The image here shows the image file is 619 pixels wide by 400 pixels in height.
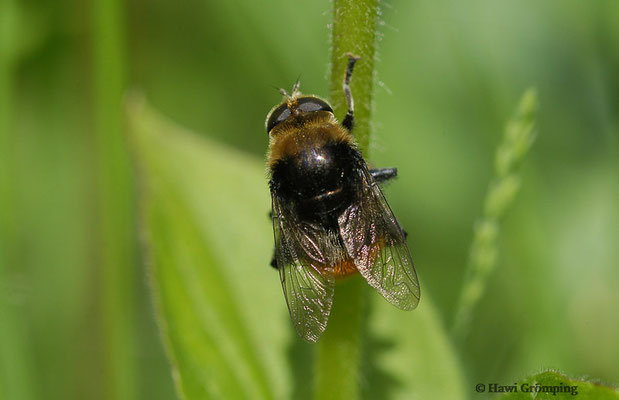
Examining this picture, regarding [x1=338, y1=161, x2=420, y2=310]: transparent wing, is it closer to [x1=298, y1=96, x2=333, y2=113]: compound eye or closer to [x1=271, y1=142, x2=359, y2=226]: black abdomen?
[x1=271, y1=142, x2=359, y2=226]: black abdomen

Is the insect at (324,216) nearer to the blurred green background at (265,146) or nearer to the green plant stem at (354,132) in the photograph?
the green plant stem at (354,132)

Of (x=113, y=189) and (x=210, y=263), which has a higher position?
(x=113, y=189)

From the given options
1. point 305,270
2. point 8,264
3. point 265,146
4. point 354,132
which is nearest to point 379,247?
point 305,270

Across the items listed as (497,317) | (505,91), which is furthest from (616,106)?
(497,317)

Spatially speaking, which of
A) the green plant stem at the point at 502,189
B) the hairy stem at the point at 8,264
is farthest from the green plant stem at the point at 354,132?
the hairy stem at the point at 8,264

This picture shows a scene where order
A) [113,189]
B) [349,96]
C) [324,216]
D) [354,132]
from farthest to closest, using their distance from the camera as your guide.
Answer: [113,189]
[324,216]
[354,132]
[349,96]

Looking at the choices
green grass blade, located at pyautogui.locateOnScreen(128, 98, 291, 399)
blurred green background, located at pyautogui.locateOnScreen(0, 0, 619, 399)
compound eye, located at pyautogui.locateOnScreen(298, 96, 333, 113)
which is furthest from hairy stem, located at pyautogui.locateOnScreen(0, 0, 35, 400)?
compound eye, located at pyautogui.locateOnScreen(298, 96, 333, 113)

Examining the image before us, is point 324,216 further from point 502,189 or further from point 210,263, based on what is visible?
point 210,263
